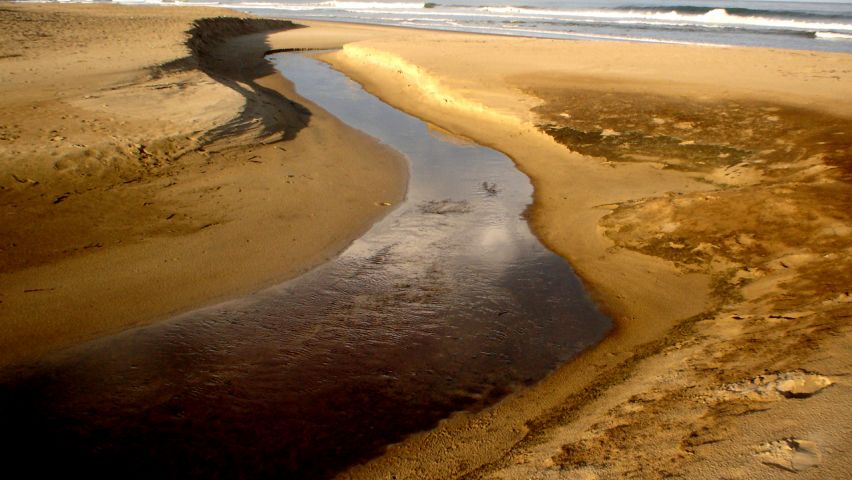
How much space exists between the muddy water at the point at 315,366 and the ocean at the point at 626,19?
25.9 meters

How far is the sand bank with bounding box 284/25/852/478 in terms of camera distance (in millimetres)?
3150

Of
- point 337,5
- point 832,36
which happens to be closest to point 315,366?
point 832,36

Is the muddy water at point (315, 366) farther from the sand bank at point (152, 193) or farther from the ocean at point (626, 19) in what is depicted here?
the ocean at point (626, 19)

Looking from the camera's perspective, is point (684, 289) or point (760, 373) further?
point (684, 289)

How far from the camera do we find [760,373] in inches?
A: 143

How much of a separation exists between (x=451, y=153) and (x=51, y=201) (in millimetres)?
6811

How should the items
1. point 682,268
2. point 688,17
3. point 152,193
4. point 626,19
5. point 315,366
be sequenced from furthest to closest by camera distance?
point 626,19
point 688,17
point 152,193
point 682,268
point 315,366

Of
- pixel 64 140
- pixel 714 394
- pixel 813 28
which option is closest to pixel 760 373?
pixel 714 394

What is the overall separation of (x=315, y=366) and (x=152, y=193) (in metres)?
4.46

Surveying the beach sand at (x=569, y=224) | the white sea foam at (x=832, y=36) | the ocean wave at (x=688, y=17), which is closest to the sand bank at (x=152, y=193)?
the beach sand at (x=569, y=224)

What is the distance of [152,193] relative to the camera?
7891 millimetres

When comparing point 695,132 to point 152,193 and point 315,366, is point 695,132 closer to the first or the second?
point 315,366

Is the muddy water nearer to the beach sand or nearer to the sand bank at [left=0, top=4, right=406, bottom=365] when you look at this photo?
the beach sand

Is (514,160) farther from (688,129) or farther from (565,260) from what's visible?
(565,260)
